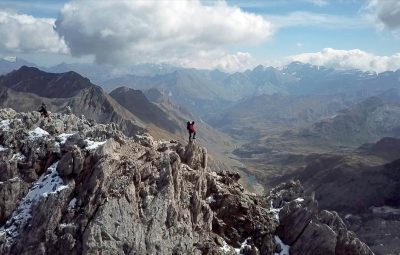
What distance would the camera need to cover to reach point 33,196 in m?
64.9

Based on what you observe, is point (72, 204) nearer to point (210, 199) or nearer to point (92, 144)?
point (92, 144)

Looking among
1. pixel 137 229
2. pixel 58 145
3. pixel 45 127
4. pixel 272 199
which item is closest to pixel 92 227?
pixel 137 229

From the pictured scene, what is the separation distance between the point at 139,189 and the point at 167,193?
3.71 m

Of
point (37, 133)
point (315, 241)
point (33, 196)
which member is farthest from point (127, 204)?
point (315, 241)

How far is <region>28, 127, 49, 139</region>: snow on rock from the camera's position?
238 ft

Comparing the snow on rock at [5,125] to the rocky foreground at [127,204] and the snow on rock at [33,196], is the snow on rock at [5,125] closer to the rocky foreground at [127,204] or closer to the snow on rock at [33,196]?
the rocky foreground at [127,204]

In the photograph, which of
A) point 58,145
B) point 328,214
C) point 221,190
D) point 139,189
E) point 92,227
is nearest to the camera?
point 92,227

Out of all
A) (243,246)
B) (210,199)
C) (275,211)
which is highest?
(210,199)

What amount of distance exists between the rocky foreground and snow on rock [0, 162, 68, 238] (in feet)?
0.48

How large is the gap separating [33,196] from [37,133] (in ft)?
39.9

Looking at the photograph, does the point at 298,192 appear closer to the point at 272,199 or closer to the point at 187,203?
the point at 272,199

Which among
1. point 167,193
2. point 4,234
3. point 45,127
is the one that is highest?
point 45,127

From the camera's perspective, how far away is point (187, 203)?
68812mm

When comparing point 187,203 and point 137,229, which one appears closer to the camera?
point 137,229
